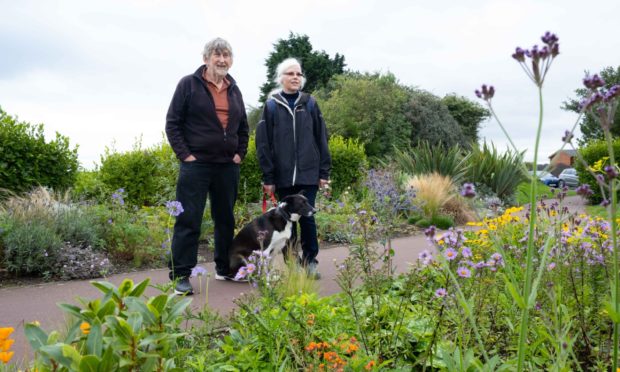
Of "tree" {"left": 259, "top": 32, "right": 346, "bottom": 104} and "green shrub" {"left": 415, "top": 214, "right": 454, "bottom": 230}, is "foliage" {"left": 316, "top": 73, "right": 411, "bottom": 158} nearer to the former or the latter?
"tree" {"left": 259, "top": 32, "right": 346, "bottom": 104}

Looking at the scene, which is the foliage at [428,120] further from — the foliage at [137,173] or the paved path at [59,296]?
the paved path at [59,296]

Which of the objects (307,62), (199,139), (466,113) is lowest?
(199,139)

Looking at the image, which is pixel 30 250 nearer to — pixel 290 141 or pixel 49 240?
pixel 49 240

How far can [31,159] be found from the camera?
9.30 meters

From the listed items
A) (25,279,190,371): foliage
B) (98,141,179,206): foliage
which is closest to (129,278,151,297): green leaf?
(25,279,190,371): foliage

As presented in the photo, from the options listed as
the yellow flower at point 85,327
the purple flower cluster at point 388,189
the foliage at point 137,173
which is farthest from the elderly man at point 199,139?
the foliage at point 137,173

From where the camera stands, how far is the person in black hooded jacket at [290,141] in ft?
18.8

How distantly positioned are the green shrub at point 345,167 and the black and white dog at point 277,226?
8.25 meters

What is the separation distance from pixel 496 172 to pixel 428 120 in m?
13.2

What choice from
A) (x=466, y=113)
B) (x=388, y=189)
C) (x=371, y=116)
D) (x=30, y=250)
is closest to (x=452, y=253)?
(x=30, y=250)

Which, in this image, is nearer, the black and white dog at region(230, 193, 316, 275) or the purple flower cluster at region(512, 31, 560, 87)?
the purple flower cluster at region(512, 31, 560, 87)

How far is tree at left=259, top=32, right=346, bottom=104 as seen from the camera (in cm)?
3878

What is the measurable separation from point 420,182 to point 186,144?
7765 millimetres

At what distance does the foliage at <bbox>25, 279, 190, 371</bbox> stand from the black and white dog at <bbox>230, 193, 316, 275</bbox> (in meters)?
3.61
